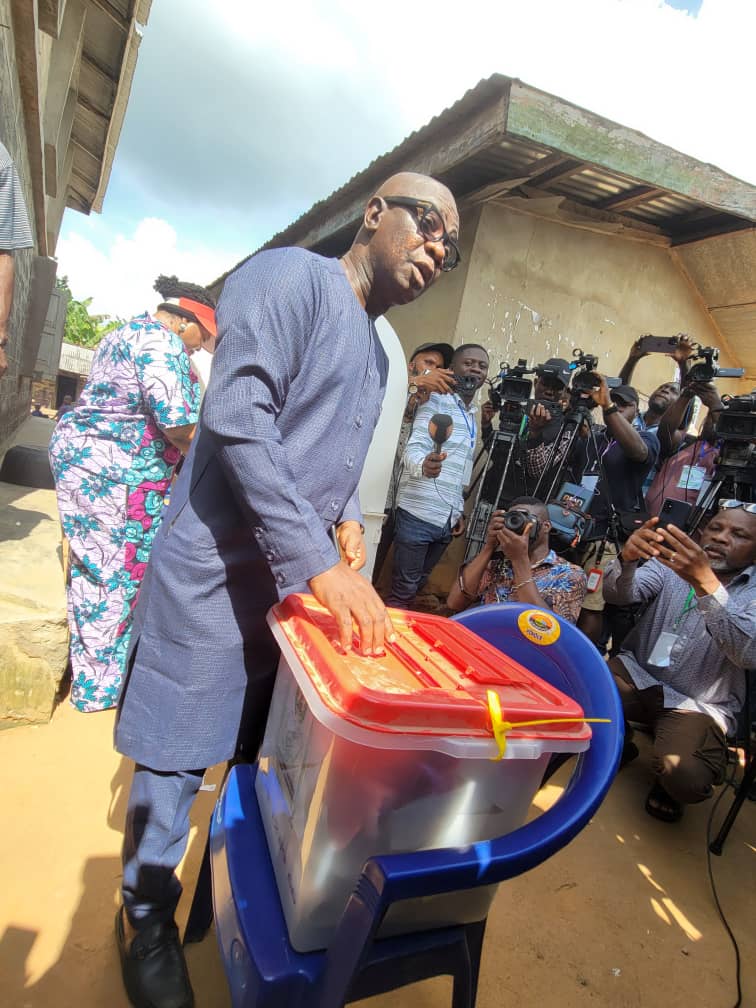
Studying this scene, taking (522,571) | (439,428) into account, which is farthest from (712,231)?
(522,571)

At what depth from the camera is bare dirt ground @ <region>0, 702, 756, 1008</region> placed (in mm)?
1407

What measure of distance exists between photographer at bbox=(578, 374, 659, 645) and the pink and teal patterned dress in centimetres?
248

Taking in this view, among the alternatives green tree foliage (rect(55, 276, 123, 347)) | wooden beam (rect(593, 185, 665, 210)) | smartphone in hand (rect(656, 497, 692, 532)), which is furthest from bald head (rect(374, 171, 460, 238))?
green tree foliage (rect(55, 276, 123, 347))

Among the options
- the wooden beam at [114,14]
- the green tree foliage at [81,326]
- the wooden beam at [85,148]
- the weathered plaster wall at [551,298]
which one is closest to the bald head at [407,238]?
the weathered plaster wall at [551,298]

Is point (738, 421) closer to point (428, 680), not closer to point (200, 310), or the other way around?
point (428, 680)

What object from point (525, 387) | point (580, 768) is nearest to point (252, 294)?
point (580, 768)

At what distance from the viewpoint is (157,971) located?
4.13 ft

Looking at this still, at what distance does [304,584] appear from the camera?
1034 millimetres

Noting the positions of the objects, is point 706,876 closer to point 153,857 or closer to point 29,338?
point 153,857

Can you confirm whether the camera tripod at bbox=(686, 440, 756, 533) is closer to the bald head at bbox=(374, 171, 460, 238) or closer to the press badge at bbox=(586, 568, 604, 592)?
the press badge at bbox=(586, 568, 604, 592)

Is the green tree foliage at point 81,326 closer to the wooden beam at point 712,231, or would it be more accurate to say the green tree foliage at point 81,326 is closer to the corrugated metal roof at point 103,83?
the corrugated metal roof at point 103,83

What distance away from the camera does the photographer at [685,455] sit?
3.27 m

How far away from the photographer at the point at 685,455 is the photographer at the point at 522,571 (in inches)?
42.1

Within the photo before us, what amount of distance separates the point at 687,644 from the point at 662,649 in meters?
0.13
